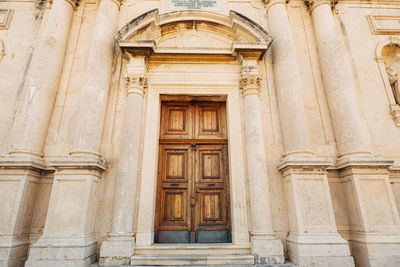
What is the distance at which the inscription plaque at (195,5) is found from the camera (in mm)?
6031

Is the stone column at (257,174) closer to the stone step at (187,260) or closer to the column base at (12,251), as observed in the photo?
the stone step at (187,260)

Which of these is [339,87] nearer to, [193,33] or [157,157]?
[193,33]

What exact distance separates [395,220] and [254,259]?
275 cm

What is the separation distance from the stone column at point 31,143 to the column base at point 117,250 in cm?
156

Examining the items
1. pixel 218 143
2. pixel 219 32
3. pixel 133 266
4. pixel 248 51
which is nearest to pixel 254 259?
pixel 133 266

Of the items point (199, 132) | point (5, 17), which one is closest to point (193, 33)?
point (199, 132)

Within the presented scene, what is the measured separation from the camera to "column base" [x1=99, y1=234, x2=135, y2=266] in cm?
412

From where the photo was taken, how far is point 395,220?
427 centimetres

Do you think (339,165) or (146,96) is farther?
(146,96)

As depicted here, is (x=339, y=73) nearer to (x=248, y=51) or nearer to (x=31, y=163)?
(x=248, y=51)

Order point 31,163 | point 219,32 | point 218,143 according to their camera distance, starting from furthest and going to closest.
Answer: point 219,32 → point 218,143 → point 31,163

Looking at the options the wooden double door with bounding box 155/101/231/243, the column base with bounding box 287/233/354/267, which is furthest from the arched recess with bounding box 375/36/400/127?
the wooden double door with bounding box 155/101/231/243

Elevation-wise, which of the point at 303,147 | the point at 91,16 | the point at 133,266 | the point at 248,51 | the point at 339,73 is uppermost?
the point at 91,16

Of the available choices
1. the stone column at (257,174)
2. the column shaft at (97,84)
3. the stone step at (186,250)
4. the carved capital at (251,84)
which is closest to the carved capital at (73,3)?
the column shaft at (97,84)
